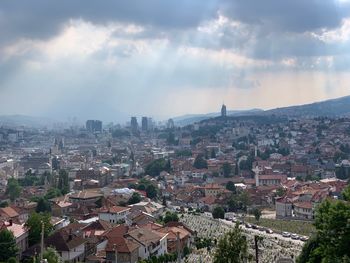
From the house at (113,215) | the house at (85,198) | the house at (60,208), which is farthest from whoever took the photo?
the house at (85,198)

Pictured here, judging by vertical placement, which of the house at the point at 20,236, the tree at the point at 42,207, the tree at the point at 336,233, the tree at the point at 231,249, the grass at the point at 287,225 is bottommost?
the grass at the point at 287,225

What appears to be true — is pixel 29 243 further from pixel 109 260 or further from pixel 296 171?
pixel 296 171

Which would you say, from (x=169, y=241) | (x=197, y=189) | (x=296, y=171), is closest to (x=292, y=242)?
(x=169, y=241)

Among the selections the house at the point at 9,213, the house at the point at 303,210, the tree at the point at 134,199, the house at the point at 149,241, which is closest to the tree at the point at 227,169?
the house at the point at 303,210

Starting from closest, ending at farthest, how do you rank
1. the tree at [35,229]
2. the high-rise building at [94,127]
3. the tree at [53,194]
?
the tree at [35,229], the tree at [53,194], the high-rise building at [94,127]

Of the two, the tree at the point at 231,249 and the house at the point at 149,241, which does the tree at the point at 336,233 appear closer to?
the tree at the point at 231,249
